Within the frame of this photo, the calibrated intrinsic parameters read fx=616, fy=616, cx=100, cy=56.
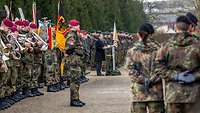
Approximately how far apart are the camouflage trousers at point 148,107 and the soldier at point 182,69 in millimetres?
761

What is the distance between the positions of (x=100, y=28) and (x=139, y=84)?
3075cm

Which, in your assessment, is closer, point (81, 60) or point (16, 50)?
point (81, 60)

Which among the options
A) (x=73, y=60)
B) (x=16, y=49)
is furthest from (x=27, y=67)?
(x=73, y=60)

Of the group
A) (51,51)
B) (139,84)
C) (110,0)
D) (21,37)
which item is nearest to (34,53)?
(21,37)

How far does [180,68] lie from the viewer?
25.2ft

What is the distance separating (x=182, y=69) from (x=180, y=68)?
0.11ft

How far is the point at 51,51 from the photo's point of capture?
62.8 ft

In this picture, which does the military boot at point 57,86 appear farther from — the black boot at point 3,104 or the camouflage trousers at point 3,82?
the camouflage trousers at point 3,82

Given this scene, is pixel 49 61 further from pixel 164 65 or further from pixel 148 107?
pixel 164 65

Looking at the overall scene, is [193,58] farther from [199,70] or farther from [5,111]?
[5,111]

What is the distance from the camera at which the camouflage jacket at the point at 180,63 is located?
7586 mm

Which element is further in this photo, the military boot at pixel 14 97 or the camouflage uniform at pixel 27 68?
the camouflage uniform at pixel 27 68

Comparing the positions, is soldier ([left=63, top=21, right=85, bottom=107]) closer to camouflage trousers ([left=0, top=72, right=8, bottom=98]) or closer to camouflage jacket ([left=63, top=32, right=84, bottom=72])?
camouflage jacket ([left=63, top=32, right=84, bottom=72])

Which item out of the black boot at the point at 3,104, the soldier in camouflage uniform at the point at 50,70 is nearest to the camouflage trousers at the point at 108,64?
the soldier in camouflage uniform at the point at 50,70
